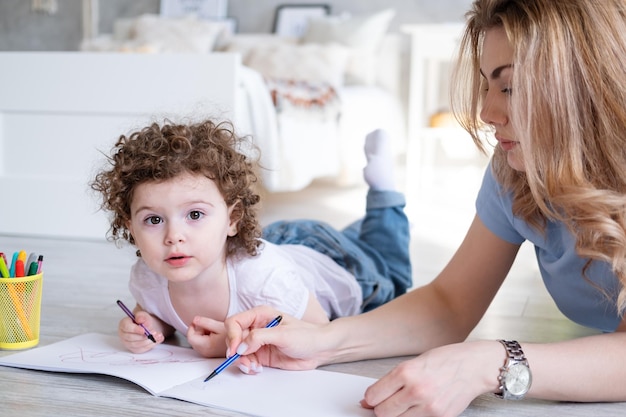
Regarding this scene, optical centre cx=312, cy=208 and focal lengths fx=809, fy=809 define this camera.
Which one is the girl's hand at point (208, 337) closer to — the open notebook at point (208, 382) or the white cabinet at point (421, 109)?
the open notebook at point (208, 382)

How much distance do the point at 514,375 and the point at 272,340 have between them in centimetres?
32

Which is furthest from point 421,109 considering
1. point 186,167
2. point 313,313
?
point 186,167

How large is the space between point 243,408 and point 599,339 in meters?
0.45

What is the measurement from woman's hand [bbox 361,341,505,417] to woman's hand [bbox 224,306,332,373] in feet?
0.59

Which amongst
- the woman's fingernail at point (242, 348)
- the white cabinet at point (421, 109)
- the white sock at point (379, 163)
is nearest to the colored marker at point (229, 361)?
the woman's fingernail at point (242, 348)

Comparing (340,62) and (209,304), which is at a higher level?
(340,62)

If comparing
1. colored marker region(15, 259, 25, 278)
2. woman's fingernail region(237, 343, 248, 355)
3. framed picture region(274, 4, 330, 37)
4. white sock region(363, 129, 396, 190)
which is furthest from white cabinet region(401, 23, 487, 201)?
woman's fingernail region(237, 343, 248, 355)

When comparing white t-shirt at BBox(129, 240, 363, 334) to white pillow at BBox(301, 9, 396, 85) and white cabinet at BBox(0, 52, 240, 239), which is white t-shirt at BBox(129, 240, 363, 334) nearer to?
white cabinet at BBox(0, 52, 240, 239)

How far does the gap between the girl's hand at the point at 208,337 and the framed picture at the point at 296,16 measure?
4.07 metres

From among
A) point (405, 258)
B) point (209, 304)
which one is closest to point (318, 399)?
point (209, 304)

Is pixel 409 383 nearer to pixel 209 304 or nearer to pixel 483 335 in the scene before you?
pixel 209 304

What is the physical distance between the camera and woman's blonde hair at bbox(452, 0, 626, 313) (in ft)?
3.03

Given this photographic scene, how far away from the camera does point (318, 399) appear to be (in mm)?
1039

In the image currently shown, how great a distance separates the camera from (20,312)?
131cm
